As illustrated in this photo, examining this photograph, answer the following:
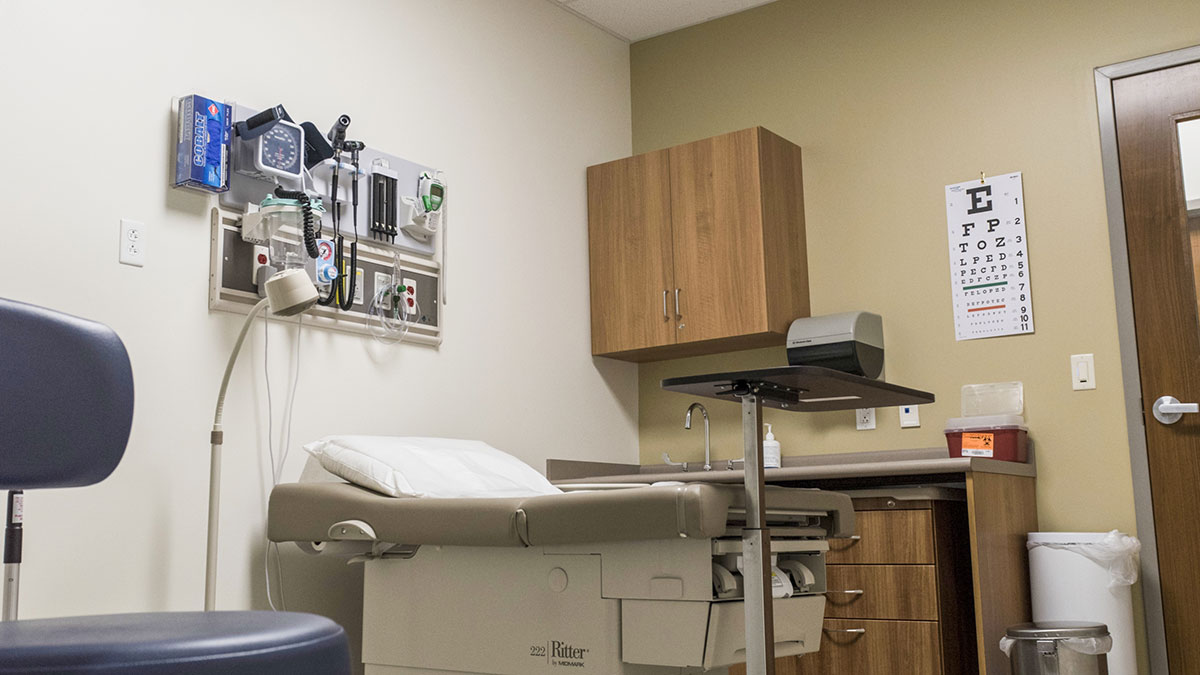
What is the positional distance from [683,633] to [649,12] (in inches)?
117

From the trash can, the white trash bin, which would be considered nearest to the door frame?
the white trash bin

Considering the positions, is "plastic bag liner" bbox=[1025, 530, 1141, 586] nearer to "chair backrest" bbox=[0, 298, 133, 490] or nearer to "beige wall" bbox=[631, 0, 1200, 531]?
"beige wall" bbox=[631, 0, 1200, 531]

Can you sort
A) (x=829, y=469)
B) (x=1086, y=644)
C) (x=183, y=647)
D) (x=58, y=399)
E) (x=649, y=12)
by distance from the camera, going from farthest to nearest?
(x=649, y=12)
(x=829, y=469)
(x=1086, y=644)
(x=58, y=399)
(x=183, y=647)

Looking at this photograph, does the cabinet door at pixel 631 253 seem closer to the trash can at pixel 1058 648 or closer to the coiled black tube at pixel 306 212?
the coiled black tube at pixel 306 212

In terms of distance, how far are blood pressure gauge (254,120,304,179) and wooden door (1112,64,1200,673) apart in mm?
2572

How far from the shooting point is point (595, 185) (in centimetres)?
420

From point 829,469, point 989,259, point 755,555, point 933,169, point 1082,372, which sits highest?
point 933,169

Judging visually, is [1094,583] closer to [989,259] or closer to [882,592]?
[882,592]

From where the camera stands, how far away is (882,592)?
2.94 meters

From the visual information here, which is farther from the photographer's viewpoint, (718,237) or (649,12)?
(649,12)

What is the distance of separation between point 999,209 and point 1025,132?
0.28 meters

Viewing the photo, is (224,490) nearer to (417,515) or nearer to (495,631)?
(417,515)

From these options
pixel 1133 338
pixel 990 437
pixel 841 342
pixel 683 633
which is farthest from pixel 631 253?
pixel 683 633

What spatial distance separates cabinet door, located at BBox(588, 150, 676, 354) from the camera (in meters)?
3.96
